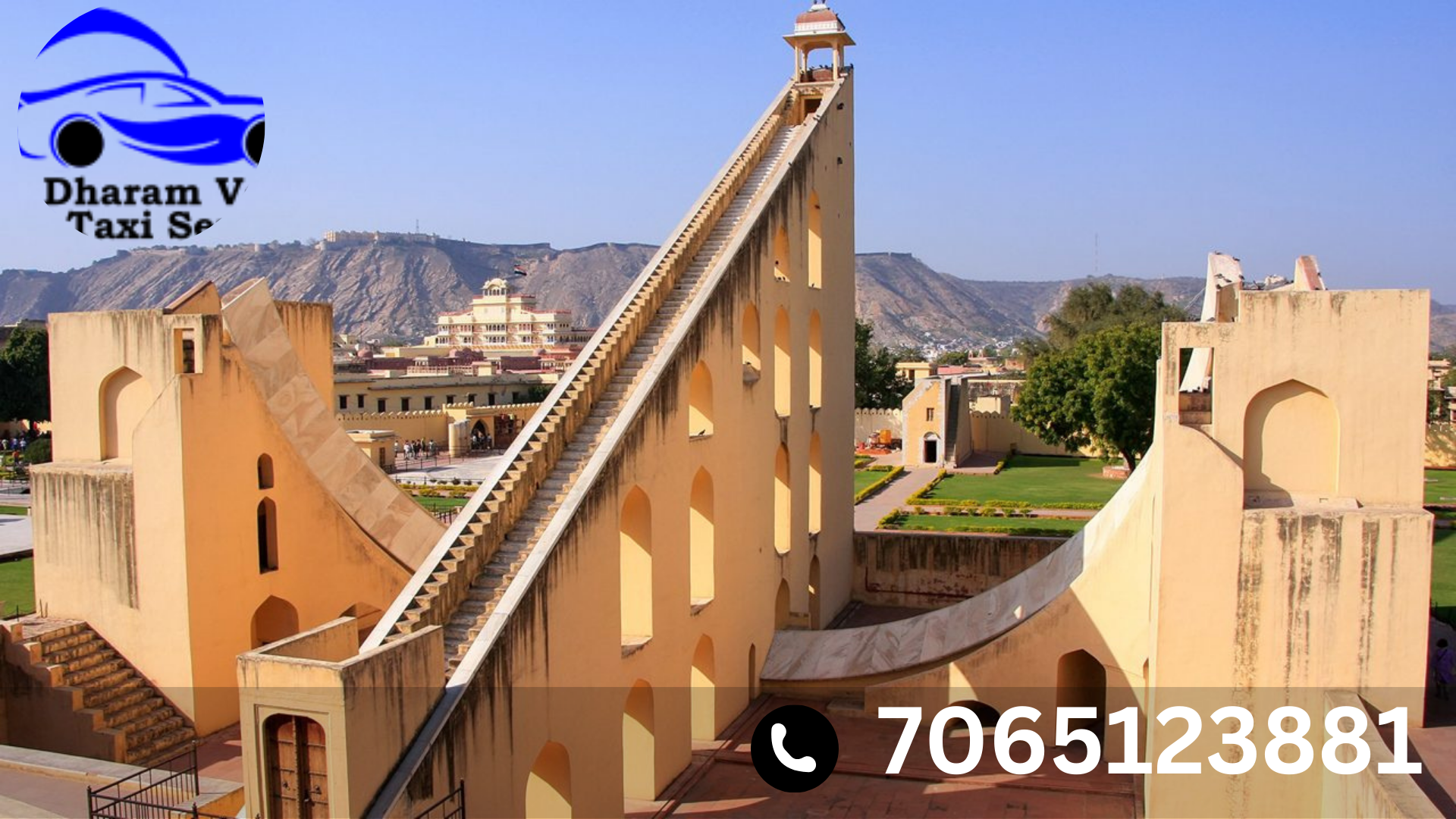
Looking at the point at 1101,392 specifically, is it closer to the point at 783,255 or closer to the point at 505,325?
the point at 783,255

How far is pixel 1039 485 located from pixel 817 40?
1960 centimetres

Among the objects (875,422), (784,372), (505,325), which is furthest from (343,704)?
(505,325)

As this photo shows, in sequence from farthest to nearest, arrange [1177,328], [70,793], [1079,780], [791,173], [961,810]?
[791,173], [1079,780], [961,810], [1177,328], [70,793]

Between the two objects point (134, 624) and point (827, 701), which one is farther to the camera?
point (827, 701)

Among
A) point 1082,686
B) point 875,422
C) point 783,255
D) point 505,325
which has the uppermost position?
point 783,255

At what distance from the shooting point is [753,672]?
48.6 feet

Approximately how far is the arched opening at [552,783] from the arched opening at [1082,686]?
625 centimetres

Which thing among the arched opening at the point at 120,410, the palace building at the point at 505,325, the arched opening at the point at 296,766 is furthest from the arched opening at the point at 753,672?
the palace building at the point at 505,325

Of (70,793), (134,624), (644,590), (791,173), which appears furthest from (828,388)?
(70,793)

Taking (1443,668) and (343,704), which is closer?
(343,704)

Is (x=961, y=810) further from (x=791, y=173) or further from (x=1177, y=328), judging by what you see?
(x=791, y=173)

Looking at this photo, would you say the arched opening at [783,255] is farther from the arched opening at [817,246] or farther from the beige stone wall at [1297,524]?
the beige stone wall at [1297,524]

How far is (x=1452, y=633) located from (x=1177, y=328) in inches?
229

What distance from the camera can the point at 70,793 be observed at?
9.16 m
